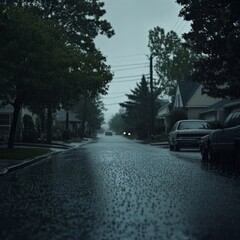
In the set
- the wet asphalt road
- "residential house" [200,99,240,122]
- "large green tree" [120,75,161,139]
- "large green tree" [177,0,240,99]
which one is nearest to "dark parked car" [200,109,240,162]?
the wet asphalt road

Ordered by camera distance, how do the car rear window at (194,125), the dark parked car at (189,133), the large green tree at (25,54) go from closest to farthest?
the large green tree at (25,54)
the dark parked car at (189,133)
the car rear window at (194,125)

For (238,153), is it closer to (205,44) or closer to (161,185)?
(161,185)

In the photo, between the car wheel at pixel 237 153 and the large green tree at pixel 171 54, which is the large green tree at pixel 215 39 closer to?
the car wheel at pixel 237 153

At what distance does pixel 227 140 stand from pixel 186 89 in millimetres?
50859

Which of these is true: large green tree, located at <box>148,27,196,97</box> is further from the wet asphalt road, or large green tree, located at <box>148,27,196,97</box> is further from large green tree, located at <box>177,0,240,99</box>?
the wet asphalt road

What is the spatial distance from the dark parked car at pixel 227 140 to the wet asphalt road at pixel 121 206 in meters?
1.43

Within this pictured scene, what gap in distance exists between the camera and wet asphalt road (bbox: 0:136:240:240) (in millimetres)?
6637

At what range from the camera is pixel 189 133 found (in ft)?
89.8

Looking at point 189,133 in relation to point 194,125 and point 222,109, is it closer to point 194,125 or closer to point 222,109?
point 194,125

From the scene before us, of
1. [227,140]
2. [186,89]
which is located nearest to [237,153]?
[227,140]

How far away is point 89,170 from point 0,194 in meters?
5.49

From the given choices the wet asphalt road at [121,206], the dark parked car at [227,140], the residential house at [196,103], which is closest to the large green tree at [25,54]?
the dark parked car at [227,140]

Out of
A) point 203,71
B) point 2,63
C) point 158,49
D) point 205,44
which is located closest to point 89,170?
point 2,63

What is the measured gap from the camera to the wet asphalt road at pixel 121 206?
664cm
